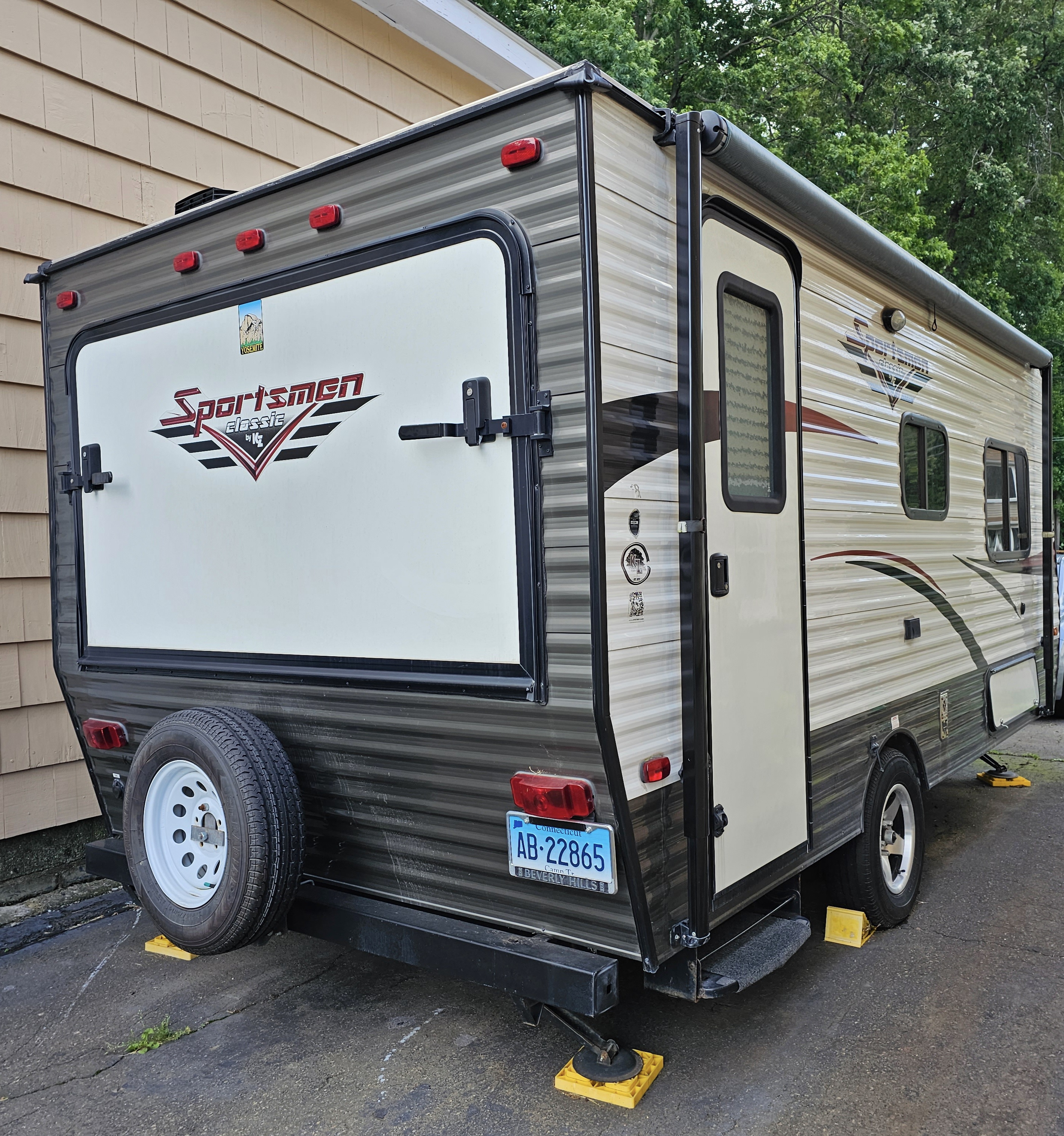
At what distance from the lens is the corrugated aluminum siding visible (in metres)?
2.63

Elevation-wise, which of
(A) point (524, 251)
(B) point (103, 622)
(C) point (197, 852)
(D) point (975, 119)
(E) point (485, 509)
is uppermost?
(D) point (975, 119)

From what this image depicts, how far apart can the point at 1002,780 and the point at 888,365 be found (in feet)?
12.6

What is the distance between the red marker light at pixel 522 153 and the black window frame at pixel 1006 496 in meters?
4.09

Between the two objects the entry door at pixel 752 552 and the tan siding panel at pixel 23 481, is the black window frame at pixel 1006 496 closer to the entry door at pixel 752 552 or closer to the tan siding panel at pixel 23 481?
the entry door at pixel 752 552

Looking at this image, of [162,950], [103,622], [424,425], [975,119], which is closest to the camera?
[424,425]

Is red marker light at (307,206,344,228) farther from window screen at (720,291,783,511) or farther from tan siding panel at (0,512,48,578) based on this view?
tan siding panel at (0,512,48,578)

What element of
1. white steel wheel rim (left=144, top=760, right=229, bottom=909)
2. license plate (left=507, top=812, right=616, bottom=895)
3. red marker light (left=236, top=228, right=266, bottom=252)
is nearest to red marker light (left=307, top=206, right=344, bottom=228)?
red marker light (left=236, top=228, right=266, bottom=252)

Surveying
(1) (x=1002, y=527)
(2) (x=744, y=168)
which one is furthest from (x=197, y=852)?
(1) (x=1002, y=527)

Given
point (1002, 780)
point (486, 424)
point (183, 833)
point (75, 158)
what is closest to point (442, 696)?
point (486, 424)

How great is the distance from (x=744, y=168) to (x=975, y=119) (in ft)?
51.1

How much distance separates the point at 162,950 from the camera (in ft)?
13.6

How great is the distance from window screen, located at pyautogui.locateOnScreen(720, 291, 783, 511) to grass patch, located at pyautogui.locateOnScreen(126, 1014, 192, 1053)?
2.61 m

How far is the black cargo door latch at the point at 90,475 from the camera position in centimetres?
380

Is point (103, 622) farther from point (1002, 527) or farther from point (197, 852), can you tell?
point (1002, 527)
